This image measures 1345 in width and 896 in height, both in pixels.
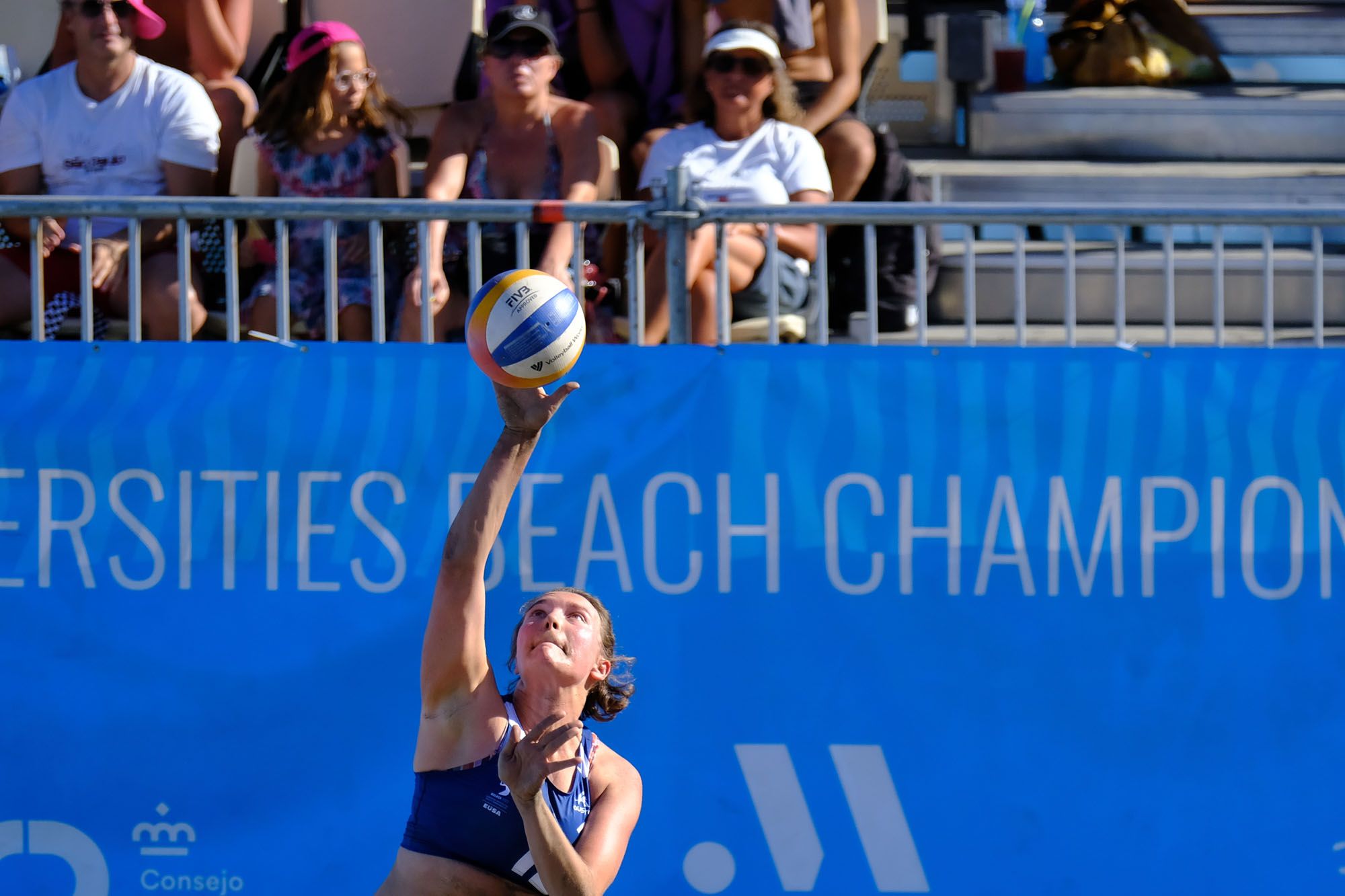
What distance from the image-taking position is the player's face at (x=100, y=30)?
6234mm

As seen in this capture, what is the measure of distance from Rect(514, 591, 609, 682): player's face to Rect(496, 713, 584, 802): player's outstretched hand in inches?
21.1

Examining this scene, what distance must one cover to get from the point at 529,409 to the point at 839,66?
391cm

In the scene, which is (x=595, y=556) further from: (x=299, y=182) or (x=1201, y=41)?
(x=1201, y=41)

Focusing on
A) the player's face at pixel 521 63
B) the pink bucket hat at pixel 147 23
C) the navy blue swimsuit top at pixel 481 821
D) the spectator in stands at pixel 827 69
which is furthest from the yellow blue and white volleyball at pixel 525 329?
the pink bucket hat at pixel 147 23

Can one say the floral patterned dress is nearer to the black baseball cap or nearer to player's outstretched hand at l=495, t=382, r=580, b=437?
the black baseball cap

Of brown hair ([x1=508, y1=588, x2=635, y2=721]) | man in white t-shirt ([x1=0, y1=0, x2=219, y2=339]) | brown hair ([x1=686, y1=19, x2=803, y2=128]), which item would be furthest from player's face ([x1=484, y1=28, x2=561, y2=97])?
brown hair ([x1=508, y1=588, x2=635, y2=721])

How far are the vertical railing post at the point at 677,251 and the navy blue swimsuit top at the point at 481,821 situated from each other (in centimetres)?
160

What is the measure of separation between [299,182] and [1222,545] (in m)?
3.38

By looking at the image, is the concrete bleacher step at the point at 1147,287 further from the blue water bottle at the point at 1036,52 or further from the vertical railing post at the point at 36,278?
the vertical railing post at the point at 36,278

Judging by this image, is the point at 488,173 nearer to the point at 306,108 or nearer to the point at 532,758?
the point at 306,108

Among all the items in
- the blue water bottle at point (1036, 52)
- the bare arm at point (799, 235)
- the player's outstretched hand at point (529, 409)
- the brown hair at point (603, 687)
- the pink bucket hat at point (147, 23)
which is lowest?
the brown hair at point (603, 687)

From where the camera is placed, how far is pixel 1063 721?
4785 mm

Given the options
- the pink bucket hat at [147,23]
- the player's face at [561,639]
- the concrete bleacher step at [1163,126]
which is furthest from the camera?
the concrete bleacher step at [1163,126]

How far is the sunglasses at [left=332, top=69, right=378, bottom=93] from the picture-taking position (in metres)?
6.11
